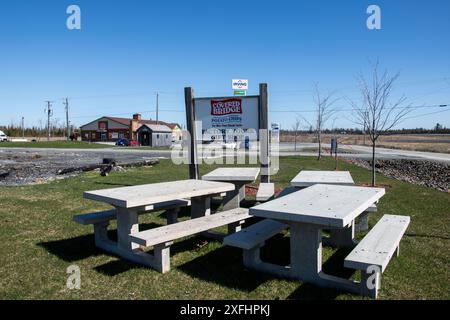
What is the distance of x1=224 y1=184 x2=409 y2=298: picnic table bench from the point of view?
3.27 metres

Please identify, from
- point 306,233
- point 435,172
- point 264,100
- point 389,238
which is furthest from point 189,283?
point 435,172

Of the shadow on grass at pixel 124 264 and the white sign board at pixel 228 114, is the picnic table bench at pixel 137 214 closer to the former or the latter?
the shadow on grass at pixel 124 264

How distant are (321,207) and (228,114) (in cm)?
453

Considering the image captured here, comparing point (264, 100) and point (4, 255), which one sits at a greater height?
point (264, 100)

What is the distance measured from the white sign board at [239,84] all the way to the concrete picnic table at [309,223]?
17.8 ft

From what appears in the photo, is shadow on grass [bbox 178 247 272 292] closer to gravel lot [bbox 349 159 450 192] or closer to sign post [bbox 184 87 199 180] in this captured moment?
sign post [bbox 184 87 199 180]

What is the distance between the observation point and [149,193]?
447 centimetres

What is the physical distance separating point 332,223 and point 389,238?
40.7 inches

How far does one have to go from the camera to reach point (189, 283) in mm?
3742

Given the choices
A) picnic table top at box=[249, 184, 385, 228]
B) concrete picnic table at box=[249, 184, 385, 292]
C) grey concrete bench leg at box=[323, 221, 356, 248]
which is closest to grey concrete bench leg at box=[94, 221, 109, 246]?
concrete picnic table at box=[249, 184, 385, 292]

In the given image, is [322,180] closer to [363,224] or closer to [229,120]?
[363,224]

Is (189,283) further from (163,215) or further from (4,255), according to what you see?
(163,215)

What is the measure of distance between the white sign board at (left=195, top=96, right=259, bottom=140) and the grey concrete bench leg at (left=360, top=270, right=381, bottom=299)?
4.71 metres
